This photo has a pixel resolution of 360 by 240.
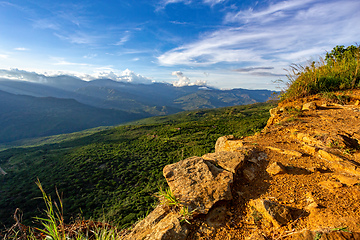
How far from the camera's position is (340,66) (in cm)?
817

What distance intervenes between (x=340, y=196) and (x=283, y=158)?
158cm

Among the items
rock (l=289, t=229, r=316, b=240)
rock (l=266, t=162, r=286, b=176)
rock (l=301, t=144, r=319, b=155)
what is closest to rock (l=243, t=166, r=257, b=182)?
rock (l=266, t=162, r=286, b=176)

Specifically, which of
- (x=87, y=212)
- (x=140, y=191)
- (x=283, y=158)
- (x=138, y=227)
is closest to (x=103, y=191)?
(x=87, y=212)

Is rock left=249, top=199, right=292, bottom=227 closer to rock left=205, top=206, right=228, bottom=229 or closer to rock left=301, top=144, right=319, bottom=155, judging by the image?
rock left=205, top=206, right=228, bottom=229

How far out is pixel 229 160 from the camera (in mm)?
4582

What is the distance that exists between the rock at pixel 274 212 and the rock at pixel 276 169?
117cm

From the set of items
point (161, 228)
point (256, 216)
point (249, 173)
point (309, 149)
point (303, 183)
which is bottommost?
point (161, 228)

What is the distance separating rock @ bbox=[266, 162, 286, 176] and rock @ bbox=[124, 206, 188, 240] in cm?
265

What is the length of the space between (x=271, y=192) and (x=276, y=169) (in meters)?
0.76

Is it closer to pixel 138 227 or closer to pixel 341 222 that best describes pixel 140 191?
pixel 138 227

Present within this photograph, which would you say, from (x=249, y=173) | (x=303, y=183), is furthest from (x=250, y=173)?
(x=303, y=183)

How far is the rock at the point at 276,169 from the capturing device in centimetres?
396

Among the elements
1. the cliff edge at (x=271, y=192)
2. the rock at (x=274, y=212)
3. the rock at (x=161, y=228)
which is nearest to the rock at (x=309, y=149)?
the cliff edge at (x=271, y=192)

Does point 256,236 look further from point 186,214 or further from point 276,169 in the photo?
point 276,169
